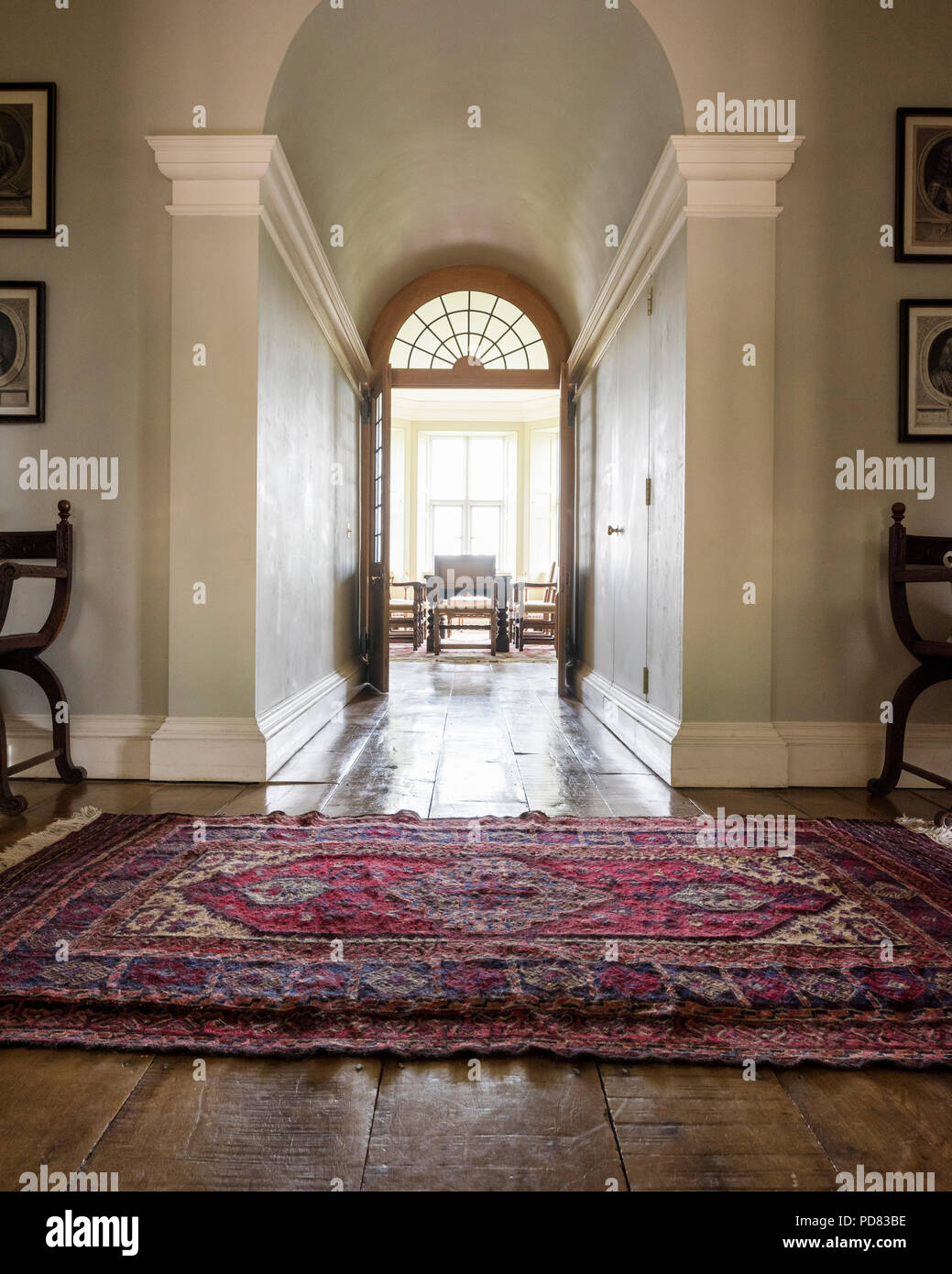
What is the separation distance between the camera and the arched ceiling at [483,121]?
336 cm

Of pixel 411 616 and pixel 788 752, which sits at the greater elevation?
pixel 411 616

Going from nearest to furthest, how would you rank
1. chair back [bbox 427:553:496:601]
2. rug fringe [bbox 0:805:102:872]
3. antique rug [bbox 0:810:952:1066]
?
antique rug [bbox 0:810:952:1066]
rug fringe [bbox 0:805:102:872]
chair back [bbox 427:553:496:601]

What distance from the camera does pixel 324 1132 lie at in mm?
1051

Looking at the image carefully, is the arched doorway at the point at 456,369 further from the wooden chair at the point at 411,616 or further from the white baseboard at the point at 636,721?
the wooden chair at the point at 411,616

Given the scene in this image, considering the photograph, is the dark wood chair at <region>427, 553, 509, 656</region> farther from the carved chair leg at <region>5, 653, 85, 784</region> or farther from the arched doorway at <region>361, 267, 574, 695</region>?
the carved chair leg at <region>5, 653, 85, 784</region>

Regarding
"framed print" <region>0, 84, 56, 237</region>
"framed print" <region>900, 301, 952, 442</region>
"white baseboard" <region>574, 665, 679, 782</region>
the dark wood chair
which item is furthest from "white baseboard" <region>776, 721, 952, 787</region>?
the dark wood chair

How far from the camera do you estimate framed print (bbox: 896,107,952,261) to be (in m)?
3.15

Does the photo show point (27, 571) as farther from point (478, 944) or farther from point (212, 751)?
point (478, 944)

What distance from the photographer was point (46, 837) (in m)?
2.31

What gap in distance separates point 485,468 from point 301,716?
10.2m

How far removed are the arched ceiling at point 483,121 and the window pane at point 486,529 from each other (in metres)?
7.67

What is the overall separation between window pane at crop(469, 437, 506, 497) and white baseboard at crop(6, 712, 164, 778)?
10.7m

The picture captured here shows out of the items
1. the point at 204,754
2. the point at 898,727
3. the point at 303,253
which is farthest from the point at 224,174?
the point at 898,727

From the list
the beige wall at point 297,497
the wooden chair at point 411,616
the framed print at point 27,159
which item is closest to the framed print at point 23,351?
the framed print at point 27,159
